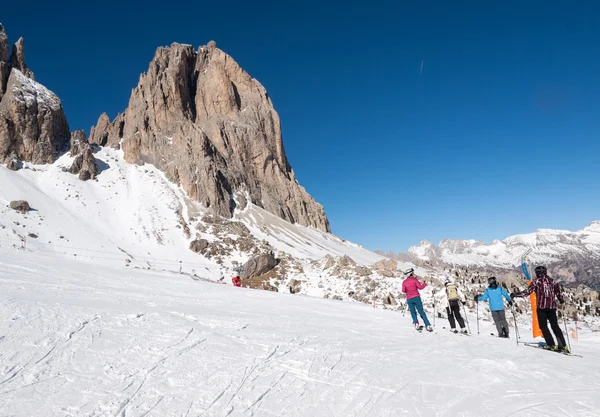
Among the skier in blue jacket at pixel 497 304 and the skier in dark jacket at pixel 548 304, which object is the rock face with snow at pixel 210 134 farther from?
the skier in dark jacket at pixel 548 304

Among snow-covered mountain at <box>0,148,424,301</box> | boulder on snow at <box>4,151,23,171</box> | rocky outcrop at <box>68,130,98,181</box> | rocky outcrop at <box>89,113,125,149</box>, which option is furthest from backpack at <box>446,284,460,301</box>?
rocky outcrop at <box>89,113,125,149</box>

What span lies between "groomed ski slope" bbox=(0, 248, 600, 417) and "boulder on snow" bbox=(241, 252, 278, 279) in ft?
102

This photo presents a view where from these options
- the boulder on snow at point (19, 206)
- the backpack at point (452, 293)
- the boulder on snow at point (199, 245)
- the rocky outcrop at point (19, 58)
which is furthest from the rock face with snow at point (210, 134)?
the backpack at point (452, 293)

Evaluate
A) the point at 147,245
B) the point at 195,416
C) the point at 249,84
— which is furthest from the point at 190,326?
the point at 249,84

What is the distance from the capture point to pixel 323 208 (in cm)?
9569

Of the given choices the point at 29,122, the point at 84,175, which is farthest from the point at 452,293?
the point at 29,122

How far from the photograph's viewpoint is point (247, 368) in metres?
5.45

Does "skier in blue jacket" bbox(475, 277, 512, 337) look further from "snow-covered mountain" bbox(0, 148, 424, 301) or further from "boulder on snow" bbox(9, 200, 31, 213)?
"boulder on snow" bbox(9, 200, 31, 213)

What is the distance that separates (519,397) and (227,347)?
4614 mm

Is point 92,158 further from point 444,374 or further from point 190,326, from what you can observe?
point 444,374

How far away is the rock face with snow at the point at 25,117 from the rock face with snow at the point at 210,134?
13.4m

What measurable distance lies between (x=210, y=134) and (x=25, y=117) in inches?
1373

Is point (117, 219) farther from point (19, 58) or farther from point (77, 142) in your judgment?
point (19, 58)

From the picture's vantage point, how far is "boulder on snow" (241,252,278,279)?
40.8m
